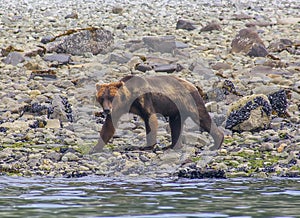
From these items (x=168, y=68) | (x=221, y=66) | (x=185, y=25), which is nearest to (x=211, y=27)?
(x=185, y=25)

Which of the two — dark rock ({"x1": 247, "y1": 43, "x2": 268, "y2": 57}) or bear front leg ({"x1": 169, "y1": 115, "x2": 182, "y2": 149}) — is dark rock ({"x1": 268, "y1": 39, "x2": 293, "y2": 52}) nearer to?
dark rock ({"x1": 247, "y1": 43, "x2": 268, "y2": 57})

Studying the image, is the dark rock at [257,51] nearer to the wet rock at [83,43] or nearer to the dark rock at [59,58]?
the wet rock at [83,43]

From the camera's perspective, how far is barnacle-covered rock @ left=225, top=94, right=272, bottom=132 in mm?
13180

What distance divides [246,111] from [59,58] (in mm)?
6703

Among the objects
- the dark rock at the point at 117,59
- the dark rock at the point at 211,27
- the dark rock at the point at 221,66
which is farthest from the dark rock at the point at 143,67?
the dark rock at the point at 211,27

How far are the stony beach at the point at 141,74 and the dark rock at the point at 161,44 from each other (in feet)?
0.10

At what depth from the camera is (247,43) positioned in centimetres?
2041

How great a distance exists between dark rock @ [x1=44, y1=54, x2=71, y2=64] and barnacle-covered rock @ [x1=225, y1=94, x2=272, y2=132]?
628cm

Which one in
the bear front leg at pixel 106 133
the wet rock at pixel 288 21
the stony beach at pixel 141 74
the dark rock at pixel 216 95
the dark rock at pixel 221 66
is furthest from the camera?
the wet rock at pixel 288 21

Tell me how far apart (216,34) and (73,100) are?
8.28 m

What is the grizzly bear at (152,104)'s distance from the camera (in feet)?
39.3

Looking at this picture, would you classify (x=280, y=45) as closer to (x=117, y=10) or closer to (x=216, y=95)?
(x=216, y=95)

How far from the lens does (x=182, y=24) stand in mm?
23578

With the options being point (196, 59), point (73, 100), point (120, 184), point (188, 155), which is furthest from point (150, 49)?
point (120, 184)
